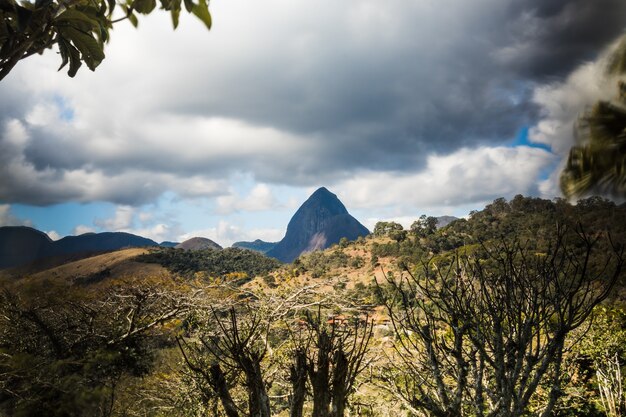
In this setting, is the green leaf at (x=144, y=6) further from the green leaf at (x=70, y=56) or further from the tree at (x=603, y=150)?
the tree at (x=603, y=150)

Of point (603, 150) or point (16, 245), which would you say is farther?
point (16, 245)

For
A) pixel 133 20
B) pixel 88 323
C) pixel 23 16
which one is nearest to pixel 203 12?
pixel 133 20

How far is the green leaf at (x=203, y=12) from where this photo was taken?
174 centimetres

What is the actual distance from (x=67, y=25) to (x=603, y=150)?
6196 millimetres

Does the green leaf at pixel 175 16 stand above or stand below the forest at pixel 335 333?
above

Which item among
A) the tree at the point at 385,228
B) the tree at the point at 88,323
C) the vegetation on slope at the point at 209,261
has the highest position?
the tree at the point at 385,228

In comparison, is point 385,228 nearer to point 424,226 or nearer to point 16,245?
point 424,226

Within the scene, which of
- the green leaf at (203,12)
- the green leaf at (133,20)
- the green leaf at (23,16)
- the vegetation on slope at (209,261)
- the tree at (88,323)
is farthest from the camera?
the vegetation on slope at (209,261)

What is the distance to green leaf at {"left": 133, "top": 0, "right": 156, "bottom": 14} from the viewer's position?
1.87m

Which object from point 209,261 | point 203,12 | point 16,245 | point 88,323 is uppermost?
point 16,245

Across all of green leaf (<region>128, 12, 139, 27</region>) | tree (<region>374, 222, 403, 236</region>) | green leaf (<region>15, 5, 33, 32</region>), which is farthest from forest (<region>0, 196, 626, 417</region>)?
tree (<region>374, 222, 403, 236</region>)

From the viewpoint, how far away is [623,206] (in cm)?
483

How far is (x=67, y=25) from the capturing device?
195 cm

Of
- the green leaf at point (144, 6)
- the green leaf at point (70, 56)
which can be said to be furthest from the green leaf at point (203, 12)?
the green leaf at point (70, 56)
